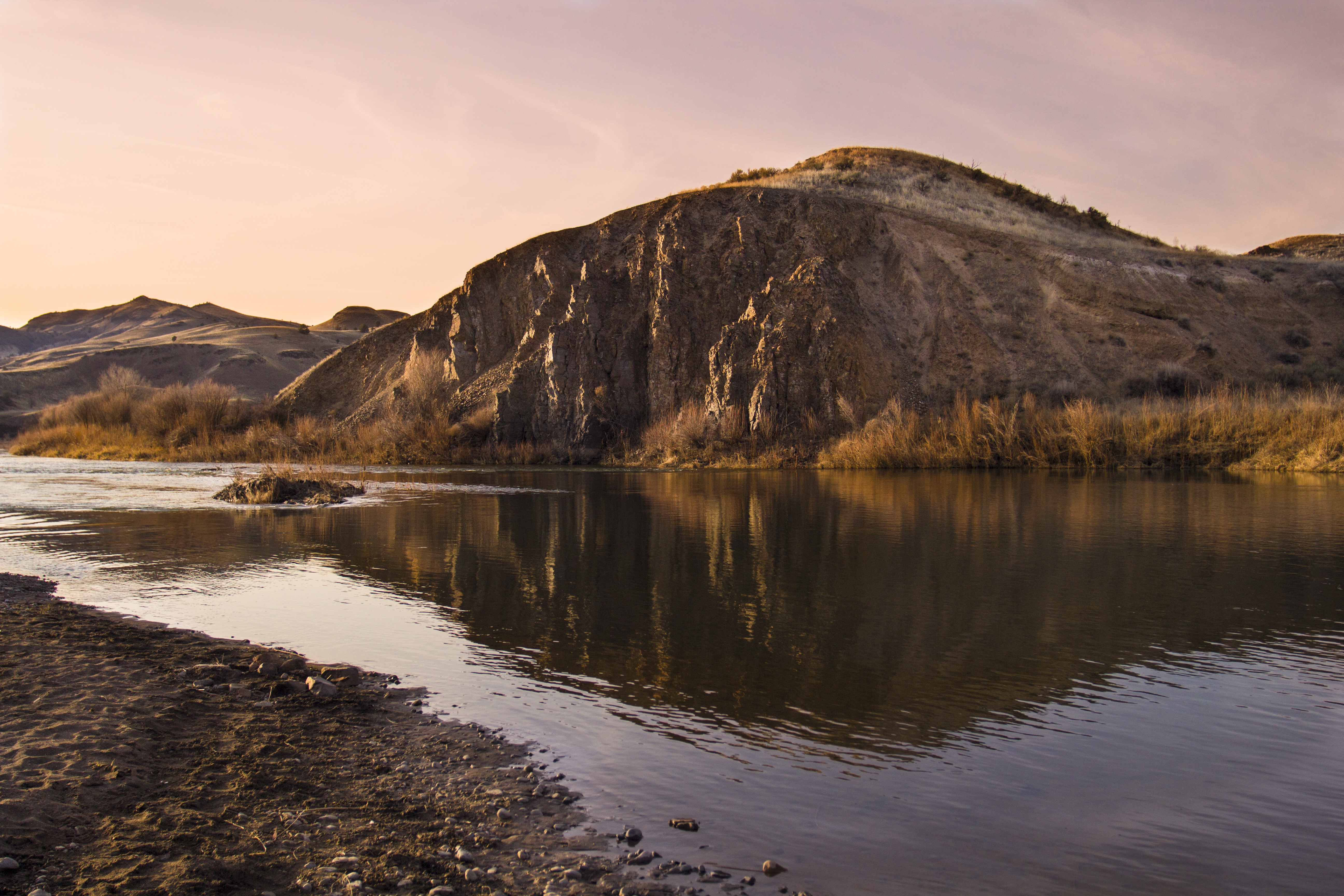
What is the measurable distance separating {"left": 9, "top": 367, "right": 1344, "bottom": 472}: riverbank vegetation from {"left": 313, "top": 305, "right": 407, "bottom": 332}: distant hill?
8680cm

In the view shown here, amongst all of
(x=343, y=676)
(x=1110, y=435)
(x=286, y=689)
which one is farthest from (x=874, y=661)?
(x=1110, y=435)

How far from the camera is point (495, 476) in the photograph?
36844 millimetres

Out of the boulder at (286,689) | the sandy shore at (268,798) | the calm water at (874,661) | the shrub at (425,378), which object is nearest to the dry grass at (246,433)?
the shrub at (425,378)

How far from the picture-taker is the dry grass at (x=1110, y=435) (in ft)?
105

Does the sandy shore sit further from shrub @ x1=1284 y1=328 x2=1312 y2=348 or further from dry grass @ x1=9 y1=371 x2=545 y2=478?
shrub @ x1=1284 y1=328 x2=1312 y2=348

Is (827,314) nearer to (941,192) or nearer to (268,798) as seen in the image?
(941,192)

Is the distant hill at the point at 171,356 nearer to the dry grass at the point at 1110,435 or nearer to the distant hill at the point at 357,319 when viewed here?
the distant hill at the point at 357,319

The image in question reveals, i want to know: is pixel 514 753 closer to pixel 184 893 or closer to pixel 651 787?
pixel 651 787

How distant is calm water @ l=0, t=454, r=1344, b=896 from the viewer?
15.0ft

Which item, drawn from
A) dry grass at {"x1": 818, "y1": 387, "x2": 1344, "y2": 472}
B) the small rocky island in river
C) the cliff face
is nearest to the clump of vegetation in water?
the small rocky island in river

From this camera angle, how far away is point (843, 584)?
11.6m

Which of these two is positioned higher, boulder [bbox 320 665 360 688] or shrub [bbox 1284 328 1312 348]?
shrub [bbox 1284 328 1312 348]

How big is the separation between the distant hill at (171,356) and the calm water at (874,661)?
210ft

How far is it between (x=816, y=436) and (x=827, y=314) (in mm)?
7284
